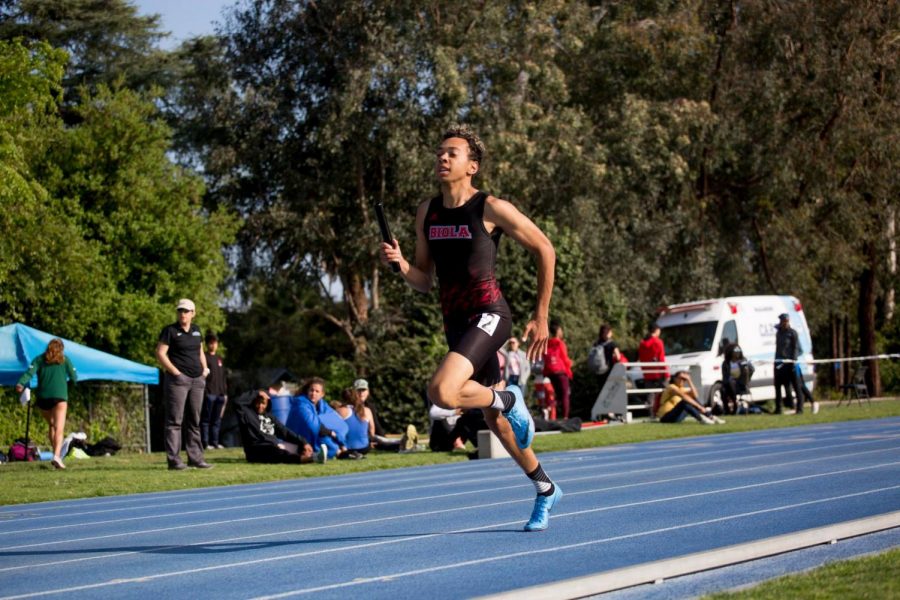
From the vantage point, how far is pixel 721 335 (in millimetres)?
28891

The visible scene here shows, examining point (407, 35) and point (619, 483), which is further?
point (407, 35)

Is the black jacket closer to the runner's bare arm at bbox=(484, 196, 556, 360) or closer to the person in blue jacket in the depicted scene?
the person in blue jacket

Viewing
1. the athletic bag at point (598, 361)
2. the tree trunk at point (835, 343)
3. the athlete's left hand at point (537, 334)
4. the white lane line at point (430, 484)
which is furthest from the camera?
the tree trunk at point (835, 343)

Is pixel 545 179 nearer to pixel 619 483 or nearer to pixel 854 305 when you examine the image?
pixel 854 305

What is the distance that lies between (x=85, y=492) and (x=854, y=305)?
38.7 metres

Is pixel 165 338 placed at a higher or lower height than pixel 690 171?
lower

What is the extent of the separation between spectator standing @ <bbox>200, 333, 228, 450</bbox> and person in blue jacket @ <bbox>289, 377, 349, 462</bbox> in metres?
4.53

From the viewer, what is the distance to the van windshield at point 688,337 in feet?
94.9

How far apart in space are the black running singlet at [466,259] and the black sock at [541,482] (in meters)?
1.00

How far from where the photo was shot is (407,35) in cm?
3338

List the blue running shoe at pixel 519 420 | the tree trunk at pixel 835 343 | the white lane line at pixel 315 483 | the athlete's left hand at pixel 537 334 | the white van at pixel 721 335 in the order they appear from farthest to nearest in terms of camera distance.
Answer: the tree trunk at pixel 835 343
the white van at pixel 721 335
the white lane line at pixel 315 483
the blue running shoe at pixel 519 420
the athlete's left hand at pixel 537 334

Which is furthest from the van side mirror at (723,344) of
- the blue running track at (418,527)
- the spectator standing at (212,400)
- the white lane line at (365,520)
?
the white lane line at (365,520)

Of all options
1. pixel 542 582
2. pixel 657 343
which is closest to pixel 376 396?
pixel 657 343

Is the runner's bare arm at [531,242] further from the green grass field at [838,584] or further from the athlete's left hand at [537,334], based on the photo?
the green grass field at [838,584]
